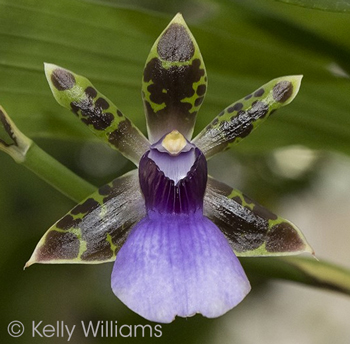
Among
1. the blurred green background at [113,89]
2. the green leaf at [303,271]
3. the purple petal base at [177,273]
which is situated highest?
the blurred green background at [113,89]

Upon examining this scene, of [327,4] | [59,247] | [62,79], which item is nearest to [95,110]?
[62,79]

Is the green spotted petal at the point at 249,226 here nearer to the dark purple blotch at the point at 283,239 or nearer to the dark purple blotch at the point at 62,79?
the dark purple blotch at the point at 283,239

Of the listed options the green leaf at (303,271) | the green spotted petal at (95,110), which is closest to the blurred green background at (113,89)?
the green leaf at (303,271)

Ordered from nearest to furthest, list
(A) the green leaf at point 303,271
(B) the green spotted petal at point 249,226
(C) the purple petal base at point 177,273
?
1. (C) the purple petal base at point 177,273
2. (B) the green spotted petal at point 249,226
3. (A) the green leaf at point 303,271

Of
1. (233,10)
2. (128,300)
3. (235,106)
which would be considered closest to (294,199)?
(233,10)

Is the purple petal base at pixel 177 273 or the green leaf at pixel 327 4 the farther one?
Result: the green leaf at pixel 327 4

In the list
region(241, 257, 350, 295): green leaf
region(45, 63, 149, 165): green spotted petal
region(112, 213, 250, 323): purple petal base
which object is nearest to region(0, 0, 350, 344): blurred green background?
region(241, 257, 350, 295): green leaf

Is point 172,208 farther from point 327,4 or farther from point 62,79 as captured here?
point 327,4
